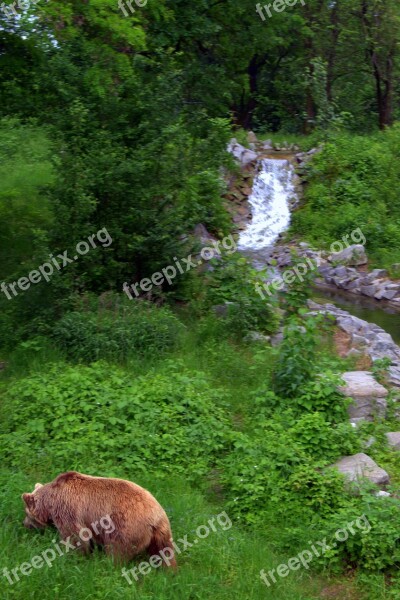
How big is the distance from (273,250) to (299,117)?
46.5ft

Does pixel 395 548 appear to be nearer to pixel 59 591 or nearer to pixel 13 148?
pixel 59 591

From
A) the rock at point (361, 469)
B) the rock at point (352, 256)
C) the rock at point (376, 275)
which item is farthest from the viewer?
the rock at point (352, 256)

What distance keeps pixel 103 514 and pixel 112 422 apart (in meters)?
2.06

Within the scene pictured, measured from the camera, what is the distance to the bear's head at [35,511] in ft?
19.7

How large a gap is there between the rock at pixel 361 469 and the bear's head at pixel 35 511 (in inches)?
111

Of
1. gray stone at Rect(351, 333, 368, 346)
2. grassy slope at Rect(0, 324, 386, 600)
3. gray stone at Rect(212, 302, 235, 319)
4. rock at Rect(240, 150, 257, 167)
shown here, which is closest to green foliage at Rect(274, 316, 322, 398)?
grassy slope at Rect(0, 324, 386, 600)

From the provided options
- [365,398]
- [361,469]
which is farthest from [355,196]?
[361,469]

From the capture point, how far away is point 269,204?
24.3 meters

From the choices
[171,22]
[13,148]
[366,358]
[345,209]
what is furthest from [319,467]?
[345,209]

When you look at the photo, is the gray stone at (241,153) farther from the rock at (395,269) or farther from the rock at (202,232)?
the rock at (202,232)

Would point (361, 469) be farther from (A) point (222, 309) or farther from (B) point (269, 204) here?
(B) point (269, 204)

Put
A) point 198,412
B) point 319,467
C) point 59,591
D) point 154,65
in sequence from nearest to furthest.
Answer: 1. point 59,591
2. point 319,467
3. point 198,412
4. point 154,65

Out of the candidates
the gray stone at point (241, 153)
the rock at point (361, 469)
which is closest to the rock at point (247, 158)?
the gray stone at point (241, 153)

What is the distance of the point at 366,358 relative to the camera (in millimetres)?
11242
